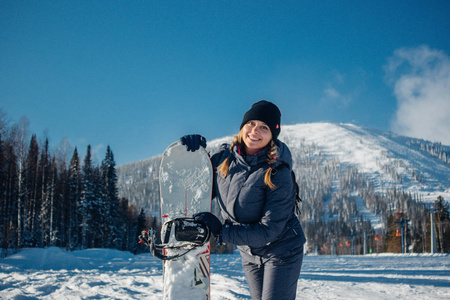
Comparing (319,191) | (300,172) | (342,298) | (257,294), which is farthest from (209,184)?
(300,172)

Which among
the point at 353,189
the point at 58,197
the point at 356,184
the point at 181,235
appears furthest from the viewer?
the point at 356,184

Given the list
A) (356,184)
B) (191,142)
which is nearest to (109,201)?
(191,142)

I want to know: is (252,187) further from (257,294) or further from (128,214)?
(128,214)

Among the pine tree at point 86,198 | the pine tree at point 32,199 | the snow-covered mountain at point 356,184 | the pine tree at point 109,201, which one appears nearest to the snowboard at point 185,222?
the pine tree at point 32,199

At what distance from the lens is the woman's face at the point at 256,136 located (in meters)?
2.31

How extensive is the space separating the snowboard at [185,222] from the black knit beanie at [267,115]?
62 cm

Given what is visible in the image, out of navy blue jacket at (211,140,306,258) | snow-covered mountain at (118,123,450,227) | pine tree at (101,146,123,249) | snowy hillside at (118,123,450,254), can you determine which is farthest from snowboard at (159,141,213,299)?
snow-covered mountain at (118,123,450,227)

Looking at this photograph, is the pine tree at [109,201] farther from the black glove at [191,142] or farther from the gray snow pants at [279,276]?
the gray snow pants at [279,276]

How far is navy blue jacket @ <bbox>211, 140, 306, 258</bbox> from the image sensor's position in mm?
1978

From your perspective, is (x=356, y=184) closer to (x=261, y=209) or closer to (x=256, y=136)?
(x=256, y=136)

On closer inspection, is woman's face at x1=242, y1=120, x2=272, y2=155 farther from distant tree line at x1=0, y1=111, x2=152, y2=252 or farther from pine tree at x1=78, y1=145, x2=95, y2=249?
pine tree at x1=78, y1=145, x2=95, y2=249

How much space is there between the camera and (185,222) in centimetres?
200

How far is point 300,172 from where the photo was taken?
194125mm

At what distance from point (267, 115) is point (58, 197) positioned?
3045 cm
